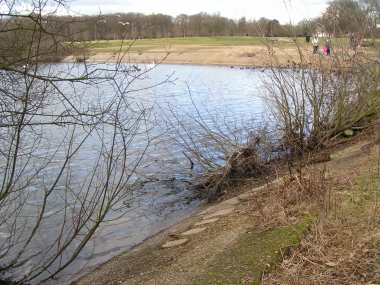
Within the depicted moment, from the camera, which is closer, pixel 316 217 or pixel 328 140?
pixel 316 217

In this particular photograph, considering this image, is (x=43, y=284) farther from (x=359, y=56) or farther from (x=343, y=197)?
(x=359, y=56)

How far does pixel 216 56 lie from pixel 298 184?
5836 centimetres

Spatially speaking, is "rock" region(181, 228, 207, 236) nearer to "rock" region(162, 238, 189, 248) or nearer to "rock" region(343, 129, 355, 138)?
"rock" region(162, 238, 189, 248)

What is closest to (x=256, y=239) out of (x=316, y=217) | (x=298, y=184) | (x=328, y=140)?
(x=316, y=217)

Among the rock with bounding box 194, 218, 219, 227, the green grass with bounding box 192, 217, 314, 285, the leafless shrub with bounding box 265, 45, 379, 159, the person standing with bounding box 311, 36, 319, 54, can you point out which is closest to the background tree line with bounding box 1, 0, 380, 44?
the person standing with bounding box 311, 36, 319, 54

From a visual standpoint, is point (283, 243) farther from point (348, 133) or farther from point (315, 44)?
point (348, 133)

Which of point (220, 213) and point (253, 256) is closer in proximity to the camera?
point (253, 256)

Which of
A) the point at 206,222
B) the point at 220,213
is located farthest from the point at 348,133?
the point at 206,222

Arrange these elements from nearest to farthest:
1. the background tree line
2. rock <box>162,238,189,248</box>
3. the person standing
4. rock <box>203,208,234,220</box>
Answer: the background tree line
rock <box>162,238,189,248</box>
rock <box>203,208,234,220</box>
the person standing

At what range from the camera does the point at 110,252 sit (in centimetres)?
789

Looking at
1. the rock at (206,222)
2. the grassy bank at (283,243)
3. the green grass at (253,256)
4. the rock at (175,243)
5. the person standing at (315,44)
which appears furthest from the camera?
the person standing at (315,44)

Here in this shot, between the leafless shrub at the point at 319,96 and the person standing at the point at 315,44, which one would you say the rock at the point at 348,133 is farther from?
the person standing at the point at 315,44

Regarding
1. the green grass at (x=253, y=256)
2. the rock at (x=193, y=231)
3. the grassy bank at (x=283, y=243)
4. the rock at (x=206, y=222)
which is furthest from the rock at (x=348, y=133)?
the green grass at (x=253, y=256)

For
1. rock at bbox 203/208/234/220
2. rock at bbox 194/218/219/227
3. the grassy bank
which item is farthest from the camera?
rock at bbox 203/208/234/220
